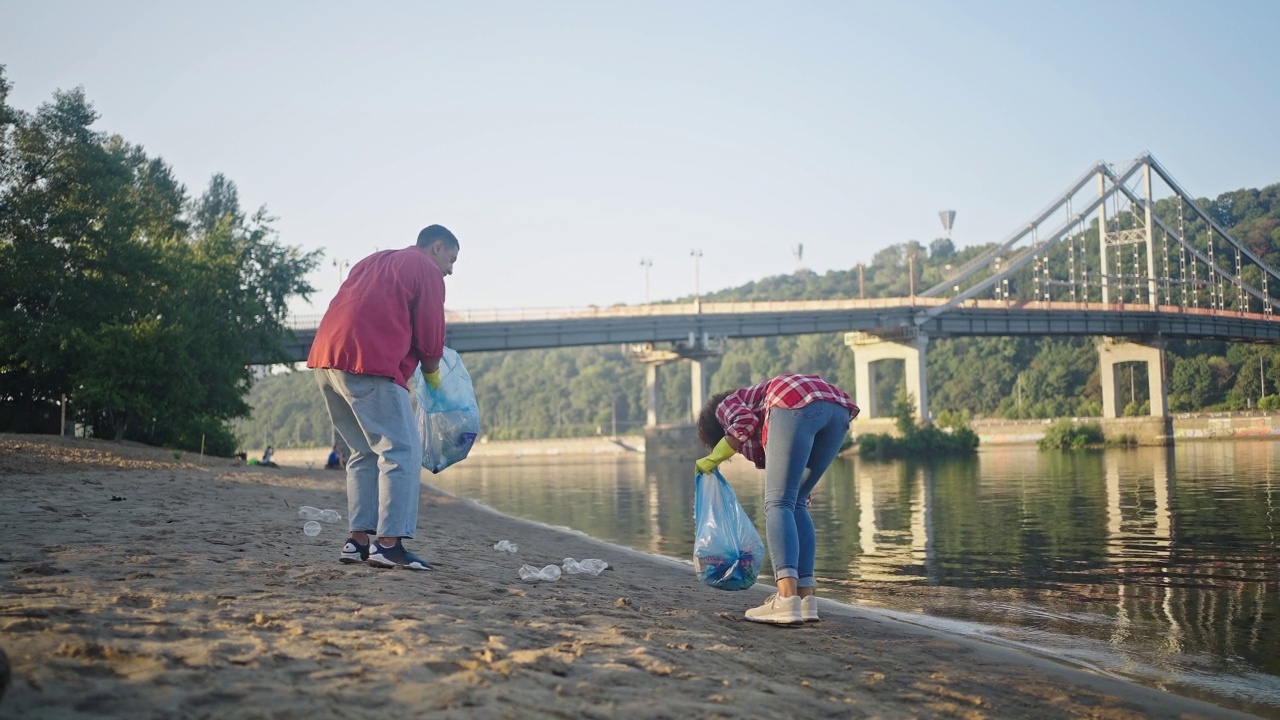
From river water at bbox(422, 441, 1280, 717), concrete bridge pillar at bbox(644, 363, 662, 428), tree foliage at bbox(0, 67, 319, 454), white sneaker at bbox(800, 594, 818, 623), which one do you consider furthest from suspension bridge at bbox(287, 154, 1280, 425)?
white sneaker at bbox(800, 594, 818, 623)


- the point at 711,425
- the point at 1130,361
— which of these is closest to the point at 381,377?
the point at 711,425

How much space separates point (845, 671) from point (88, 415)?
27.8 m

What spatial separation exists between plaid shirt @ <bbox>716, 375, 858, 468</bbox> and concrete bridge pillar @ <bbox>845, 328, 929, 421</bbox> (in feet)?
183

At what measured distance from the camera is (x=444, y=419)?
5859mm

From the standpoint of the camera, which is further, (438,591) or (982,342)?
(982,342)

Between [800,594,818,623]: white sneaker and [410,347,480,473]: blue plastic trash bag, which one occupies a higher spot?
[410,347,480,473]: blue plastic trash bag

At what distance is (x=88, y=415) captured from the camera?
27.0 meters

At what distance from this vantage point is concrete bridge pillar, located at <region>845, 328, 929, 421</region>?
63.4m

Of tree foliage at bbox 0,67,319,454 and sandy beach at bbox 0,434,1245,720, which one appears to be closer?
sandy beach at bbox 0,434,1245,720

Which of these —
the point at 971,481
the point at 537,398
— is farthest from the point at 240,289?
the point at 537,398

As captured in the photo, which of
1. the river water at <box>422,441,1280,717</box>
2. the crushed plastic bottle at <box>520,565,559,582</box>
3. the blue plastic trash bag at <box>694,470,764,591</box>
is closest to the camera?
the river water at <box>422,441,1280,717</box>

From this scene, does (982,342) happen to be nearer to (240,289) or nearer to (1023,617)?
(240,289)

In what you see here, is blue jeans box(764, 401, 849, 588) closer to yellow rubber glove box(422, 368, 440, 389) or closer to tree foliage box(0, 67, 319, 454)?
yellow rubber glove box(422, 368, 440, 389)

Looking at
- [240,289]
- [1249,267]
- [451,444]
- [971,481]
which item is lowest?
[971,481]
